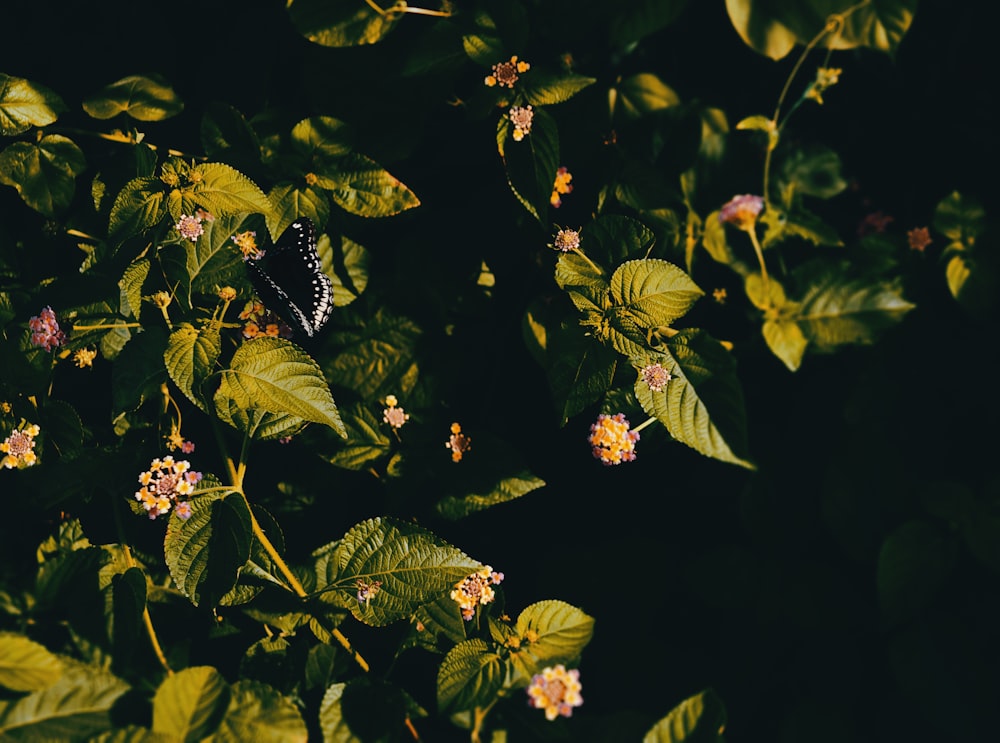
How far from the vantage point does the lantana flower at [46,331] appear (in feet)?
4.94

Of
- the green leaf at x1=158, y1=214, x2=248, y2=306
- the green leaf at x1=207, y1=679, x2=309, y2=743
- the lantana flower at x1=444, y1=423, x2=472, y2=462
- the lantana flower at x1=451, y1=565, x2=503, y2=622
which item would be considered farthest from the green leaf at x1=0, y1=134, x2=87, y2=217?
the lantana flower at x1=451, y1=565, x2=503, y2=622

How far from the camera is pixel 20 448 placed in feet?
5.03

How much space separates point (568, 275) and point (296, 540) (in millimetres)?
1077

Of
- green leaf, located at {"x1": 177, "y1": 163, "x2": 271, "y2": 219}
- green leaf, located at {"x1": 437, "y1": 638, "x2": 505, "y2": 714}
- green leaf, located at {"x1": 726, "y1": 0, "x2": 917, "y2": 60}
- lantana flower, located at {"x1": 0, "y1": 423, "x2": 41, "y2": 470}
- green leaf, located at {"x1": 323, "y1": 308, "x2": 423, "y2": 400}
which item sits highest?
green leaf, located at {"x1": 726, "y1": 0, "x2": 917, "y2": 60}

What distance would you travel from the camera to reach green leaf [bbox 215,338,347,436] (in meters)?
1.43

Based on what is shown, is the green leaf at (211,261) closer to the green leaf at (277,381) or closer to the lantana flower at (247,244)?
the lantana flower at (247,244)

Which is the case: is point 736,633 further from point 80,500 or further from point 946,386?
point 80,500

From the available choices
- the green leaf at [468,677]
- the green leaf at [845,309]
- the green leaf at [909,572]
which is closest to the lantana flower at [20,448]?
the green leaf at [468,677]

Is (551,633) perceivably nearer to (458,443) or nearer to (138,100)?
(458,443)

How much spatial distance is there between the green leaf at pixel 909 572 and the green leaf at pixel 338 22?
170 centimetres

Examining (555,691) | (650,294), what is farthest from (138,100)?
Result: (555,691)

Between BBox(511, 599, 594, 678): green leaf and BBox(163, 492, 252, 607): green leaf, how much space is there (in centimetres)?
60

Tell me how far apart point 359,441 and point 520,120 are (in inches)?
34.2

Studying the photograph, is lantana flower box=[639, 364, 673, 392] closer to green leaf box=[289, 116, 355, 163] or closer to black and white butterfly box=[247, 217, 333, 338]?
black and white butterfly box=[247, 217, 333, 338]
